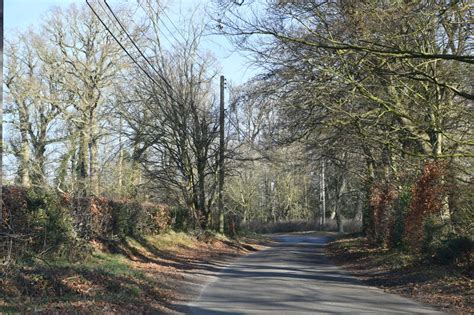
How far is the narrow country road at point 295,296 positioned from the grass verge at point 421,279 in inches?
21.1

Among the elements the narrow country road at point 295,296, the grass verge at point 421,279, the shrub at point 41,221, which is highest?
the shrub at point 41,221

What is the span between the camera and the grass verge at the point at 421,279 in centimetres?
1270

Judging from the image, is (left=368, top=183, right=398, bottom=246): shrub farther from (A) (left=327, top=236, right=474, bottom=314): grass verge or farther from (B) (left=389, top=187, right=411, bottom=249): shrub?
(A) (left=327, top=236, right=474, bottom=314): grass verge

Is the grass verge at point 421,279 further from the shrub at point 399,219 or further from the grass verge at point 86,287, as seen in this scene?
the grass verge at point 86,287

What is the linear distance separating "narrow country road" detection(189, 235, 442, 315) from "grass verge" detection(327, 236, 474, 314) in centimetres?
54

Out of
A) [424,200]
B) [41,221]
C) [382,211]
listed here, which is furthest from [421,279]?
[382,211]

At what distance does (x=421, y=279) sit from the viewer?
15828mm

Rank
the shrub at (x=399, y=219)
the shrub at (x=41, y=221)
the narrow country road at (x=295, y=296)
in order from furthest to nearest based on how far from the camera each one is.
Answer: the shrub at (x=399, y=219), the shrub at (x=41, y=221), the narrow country road at (x=295, y=296)

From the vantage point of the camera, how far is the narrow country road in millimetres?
11750

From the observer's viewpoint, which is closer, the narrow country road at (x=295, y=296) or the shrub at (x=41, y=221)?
the narrow country road at (x=295, y=296)

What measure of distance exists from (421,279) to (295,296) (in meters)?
4.29

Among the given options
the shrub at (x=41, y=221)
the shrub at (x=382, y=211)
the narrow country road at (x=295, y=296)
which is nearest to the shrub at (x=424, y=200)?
the narrow country road at (x=295, y=296)

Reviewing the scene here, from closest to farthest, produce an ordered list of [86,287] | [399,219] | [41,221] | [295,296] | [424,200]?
[86,287], [295,296], [41,221], [424,200], [399,219]

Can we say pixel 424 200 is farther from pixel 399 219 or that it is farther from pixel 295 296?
pixel 295 296
